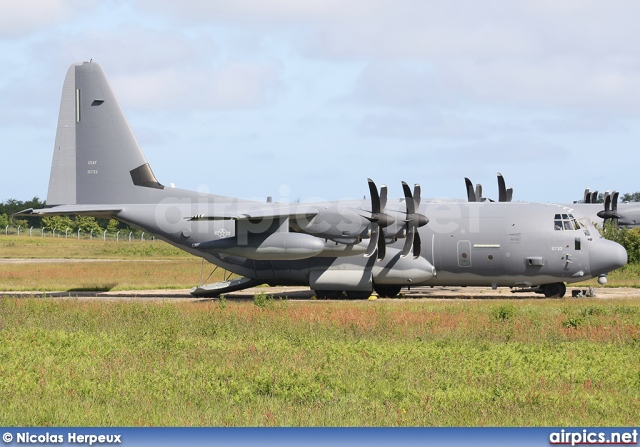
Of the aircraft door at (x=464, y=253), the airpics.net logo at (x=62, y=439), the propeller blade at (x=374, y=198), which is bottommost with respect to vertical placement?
the airpics.net logo at (x=62, y=439)

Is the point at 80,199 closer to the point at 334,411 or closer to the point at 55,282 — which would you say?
the point at 55,282

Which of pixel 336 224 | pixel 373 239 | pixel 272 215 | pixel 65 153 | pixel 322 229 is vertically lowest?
pixel 373 239

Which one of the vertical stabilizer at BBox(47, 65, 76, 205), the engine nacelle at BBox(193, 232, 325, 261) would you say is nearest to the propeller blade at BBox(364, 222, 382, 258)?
the engine nacelle at BBox(193, 232, 325, 261)

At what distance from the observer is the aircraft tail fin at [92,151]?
3334 centimetres

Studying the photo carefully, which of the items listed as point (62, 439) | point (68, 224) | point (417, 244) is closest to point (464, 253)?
point (417, 244)

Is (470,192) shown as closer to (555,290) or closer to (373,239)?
(555,290)

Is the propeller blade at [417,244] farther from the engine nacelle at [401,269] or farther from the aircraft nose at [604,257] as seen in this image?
the aircraft nose at [604,257]

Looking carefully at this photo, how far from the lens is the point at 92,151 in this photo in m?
33.5

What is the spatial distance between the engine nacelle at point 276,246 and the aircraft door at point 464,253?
5.18m

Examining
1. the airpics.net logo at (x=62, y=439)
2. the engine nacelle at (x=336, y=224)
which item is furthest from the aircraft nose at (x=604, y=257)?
the airpics.net logo at (x=62, y=439)

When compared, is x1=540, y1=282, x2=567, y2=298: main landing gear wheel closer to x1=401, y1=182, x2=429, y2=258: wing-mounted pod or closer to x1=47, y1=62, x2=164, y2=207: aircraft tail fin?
x1=401, y1=182, x2=429, y2=258: wing-mounted pod

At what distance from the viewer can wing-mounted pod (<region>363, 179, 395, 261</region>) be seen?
30016 mm

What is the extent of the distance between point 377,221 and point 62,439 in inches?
827

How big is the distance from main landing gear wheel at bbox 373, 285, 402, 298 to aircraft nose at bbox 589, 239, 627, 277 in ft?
25.3
